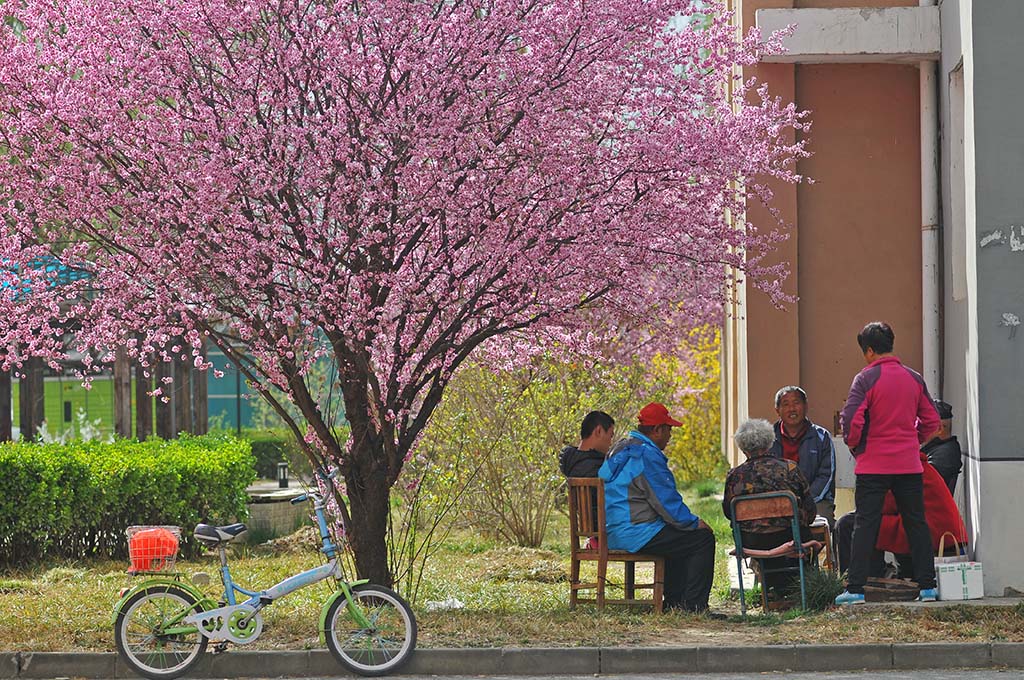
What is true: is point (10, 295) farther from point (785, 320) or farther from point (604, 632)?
point (785, 320)

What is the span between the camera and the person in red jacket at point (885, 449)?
9.20 metres

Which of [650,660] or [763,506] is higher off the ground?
[763,506]

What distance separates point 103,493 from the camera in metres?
13.6

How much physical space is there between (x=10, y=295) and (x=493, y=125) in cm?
311

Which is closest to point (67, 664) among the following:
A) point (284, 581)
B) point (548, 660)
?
point (284, 581)

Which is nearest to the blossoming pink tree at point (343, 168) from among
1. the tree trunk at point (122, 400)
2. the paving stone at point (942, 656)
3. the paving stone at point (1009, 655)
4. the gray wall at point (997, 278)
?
the gray wall at point (997, 278)

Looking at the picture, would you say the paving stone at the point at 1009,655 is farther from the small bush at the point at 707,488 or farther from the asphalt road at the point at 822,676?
the small bush at the point at 707,488

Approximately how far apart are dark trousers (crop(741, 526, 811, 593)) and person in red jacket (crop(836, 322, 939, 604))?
41cm

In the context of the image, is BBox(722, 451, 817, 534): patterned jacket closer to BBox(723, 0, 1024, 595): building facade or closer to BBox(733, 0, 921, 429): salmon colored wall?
BBox(723, 0, 1024, 595): building facade

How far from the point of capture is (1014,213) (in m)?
9.66

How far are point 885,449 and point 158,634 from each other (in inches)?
173

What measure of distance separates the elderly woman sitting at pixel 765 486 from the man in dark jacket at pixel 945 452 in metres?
0.99

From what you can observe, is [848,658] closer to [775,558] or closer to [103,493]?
[775,558]

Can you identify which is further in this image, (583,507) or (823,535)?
(823,535)
